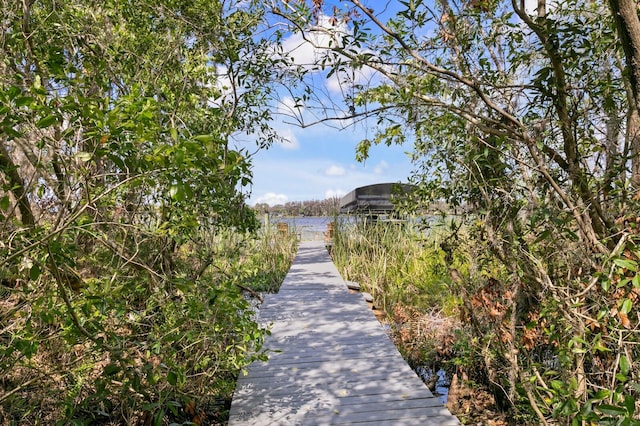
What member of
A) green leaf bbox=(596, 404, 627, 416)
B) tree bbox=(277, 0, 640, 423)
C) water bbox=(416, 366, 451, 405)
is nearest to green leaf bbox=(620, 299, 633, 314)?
tree bbox=(277, 0, 640, 423)

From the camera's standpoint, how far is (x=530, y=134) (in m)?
2.15

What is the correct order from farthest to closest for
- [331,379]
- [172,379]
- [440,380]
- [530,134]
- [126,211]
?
[440,380], [331,379], [126,211], [530,134], [172,379]

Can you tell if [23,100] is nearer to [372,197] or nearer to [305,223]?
[372,197]

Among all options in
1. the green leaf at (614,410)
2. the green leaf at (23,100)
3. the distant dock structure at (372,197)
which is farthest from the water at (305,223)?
the green leaf at (614,410)

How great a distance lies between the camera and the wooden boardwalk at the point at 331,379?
2.79 m

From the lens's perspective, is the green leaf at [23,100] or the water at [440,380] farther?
the water at [440,380]

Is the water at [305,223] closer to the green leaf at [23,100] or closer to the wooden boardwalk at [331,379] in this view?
the wooden boardwalk at [331,379]

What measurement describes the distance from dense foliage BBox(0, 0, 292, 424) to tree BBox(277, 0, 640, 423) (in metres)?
0.89

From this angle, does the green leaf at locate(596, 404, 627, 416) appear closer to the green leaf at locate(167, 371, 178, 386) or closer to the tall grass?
the green leaf at locate(167, 371, 178, 386)

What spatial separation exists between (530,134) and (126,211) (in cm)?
218

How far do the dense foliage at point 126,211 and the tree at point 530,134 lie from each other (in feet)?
2.92

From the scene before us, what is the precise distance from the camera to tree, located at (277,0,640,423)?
191 centimetres

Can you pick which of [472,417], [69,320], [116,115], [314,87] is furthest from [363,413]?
[116,115]

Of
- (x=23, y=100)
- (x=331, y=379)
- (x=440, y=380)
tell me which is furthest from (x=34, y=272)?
(x=440, y=380)
